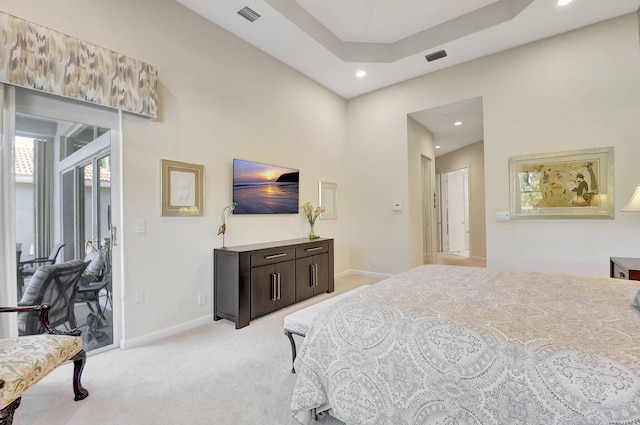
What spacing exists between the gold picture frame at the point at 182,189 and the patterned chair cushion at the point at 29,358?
1.41 metres

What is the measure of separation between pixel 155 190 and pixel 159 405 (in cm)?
187

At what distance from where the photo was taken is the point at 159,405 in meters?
1.83

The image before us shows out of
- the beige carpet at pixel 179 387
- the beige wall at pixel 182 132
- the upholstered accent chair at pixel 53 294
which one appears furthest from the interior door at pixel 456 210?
the upholstered accent chair at pixel 53 294

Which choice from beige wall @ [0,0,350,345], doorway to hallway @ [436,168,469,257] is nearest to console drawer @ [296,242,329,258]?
beige wall @ [0,0,350,345]

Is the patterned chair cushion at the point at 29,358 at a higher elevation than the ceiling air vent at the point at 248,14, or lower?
lower

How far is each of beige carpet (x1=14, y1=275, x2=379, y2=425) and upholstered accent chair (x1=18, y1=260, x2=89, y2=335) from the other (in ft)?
1.30

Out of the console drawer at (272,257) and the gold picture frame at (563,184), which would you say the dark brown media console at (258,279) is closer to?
the console drawer at (272,257)

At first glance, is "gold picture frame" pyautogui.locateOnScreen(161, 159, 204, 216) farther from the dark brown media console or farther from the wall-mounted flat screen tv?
the dark brown media console

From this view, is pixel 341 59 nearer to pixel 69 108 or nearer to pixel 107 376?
pixel 69 108

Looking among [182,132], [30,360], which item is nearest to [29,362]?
[30,360]

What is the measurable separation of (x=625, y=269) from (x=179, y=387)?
3724 mm

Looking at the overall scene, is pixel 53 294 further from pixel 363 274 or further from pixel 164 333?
pixel 363 274

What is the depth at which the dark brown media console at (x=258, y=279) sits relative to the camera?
3109 mm

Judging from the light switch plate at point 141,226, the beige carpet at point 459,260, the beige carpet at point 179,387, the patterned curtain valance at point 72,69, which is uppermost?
the patterned curtain valance at point 72,69
